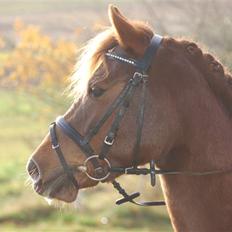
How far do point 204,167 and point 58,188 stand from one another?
29.9 inches

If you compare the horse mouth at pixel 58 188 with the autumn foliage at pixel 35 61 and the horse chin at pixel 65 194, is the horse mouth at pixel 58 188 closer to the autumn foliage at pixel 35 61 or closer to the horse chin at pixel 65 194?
the horse chin at pixel 65 194

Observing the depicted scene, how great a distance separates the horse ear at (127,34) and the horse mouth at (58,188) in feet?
2.46

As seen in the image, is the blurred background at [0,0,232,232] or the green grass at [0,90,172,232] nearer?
the green grass at [0,90,172,232]

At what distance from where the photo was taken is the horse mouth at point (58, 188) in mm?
3420

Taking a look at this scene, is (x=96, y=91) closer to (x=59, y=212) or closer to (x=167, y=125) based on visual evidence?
(x=167, y=125)

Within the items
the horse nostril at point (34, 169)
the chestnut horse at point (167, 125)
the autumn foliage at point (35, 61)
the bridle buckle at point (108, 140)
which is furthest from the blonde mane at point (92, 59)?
the autumn foliage at point (35, 61)

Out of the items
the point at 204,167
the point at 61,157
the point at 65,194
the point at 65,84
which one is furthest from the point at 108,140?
the point at 65,84

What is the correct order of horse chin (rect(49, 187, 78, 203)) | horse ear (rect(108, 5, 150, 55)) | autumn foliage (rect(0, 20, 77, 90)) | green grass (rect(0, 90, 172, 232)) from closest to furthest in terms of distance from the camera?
horse ear (rect(108, 5, 150, 55)), horse chin (rect(49, 187, 78, 203)), green grass (rect(0, 90, 172, 232)), autumn foliage (rect(0, 20, 77, 90))

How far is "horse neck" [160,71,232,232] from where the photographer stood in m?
3.43

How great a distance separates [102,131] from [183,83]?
48cm

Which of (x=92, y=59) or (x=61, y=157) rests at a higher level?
(x=92, y=59)

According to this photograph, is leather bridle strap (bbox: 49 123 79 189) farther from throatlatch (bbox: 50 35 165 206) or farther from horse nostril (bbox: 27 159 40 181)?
horse nostril (bbox: 27 159 40 181)

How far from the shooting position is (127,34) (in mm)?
3361

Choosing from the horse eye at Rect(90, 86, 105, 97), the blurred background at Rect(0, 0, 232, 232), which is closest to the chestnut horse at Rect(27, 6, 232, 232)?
the horse eye at Rect(90, 86, 105, 97)
